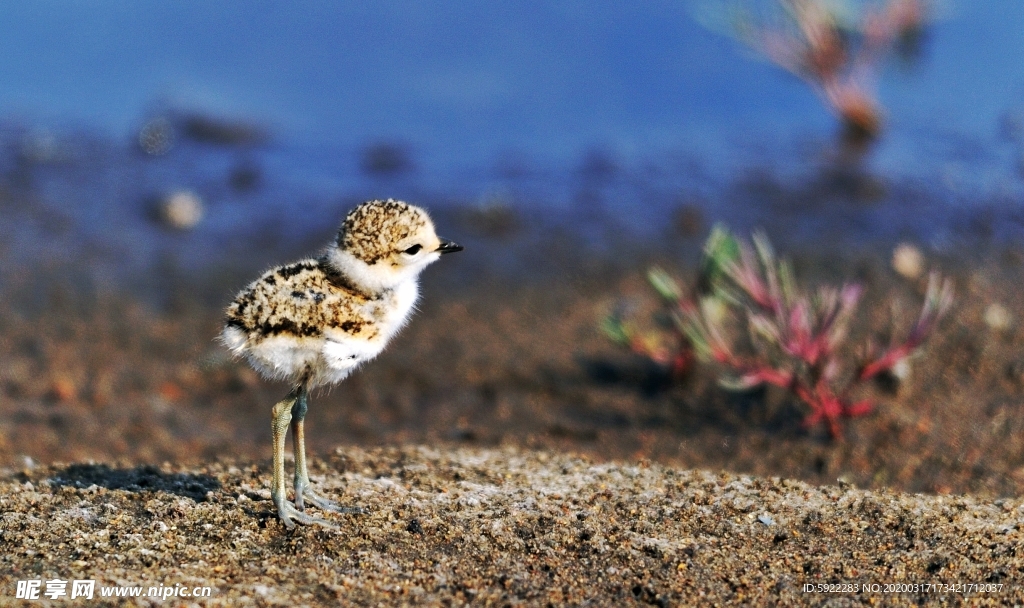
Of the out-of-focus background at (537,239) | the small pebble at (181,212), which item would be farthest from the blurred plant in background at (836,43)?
the small pebble at (181,212)

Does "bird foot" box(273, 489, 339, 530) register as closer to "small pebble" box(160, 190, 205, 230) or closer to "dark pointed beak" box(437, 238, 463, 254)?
"dark pointed beak" box(437, 238, 463, 254)

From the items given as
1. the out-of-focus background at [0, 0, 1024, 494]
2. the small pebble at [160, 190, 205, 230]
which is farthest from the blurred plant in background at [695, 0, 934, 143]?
the small pebble at [160, 190, 205, 230]

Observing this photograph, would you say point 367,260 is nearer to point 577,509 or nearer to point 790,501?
point 577,509

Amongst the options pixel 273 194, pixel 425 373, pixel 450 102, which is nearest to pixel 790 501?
pixel 425 373

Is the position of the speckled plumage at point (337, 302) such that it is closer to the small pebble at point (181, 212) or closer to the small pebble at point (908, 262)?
the small pebble at point (908, 262)

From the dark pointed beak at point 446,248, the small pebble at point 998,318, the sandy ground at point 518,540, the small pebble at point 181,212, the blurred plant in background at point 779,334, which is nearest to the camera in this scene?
the sandy ground at point 518,540

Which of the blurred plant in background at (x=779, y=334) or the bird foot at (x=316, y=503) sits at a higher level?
the blurred plant in background at (x=779, y=334)

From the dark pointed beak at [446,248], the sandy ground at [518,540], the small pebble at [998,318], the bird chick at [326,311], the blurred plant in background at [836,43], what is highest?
the blurred plant in background at [836,43]
